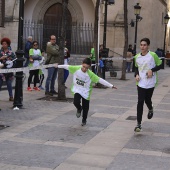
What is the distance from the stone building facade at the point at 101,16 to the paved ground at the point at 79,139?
786 inches

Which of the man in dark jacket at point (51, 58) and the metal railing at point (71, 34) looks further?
the metal railing at point (71, 34)

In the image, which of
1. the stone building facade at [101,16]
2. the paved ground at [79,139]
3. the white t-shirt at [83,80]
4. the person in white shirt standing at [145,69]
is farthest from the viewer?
the stone building facade at [101,16]

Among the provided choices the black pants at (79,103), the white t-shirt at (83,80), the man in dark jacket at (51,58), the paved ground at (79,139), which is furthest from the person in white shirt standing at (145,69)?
the man in dark jacket at (51,58)

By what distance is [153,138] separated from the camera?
8438 mm

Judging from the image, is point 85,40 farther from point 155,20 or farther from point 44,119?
point 44,119

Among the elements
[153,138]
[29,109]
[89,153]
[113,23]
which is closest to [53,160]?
[89,153]

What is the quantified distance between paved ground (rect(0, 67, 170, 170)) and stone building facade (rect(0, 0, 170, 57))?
Result: 19963 mm

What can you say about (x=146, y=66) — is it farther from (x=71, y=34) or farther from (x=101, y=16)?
(x=71, y=34)

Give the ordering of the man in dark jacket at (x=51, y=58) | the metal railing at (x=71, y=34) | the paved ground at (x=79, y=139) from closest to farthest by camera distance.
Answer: the paved ground at (x=79, y=139), the man in dark jacket at (x=51, y=58), the metal railing at (x=71, y=34)

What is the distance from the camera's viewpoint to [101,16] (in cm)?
3238

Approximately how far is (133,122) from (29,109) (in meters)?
2.79

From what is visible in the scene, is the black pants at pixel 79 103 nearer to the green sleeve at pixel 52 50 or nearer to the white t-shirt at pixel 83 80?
the white t-shirt at pixel 83 80

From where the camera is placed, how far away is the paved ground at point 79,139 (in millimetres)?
6512

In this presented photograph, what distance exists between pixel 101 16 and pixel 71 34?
2632mm
